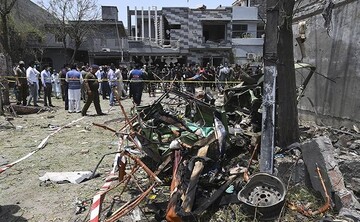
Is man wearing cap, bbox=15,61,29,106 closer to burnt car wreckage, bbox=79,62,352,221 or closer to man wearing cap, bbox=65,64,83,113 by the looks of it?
man wearing cap, bbox=65,64,83,113

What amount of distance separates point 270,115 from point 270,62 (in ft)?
2.20

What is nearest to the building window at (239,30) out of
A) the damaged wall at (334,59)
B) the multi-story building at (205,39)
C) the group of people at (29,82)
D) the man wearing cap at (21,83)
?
the multi-story building at (205,39)

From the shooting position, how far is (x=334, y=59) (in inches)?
270

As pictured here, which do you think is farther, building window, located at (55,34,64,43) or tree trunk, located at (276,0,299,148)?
building window, located at (55,34,64,43)

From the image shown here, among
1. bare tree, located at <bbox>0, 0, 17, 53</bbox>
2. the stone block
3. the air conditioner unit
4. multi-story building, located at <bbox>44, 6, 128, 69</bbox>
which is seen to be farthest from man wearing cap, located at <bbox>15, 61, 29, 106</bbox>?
the air conditioner unit

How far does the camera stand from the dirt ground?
180 inches

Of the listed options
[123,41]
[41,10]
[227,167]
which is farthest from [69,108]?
[41,10]

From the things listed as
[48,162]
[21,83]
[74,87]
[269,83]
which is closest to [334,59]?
[269,83]

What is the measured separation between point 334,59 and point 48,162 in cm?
591

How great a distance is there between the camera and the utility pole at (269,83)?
435 centimetres

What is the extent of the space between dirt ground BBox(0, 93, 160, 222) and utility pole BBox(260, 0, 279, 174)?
245 cm

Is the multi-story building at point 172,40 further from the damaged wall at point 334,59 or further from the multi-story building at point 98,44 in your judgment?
the damaged wall at point 334,59

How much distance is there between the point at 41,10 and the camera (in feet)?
126

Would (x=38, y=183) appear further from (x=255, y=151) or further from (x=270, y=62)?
(x=270, y=62)
